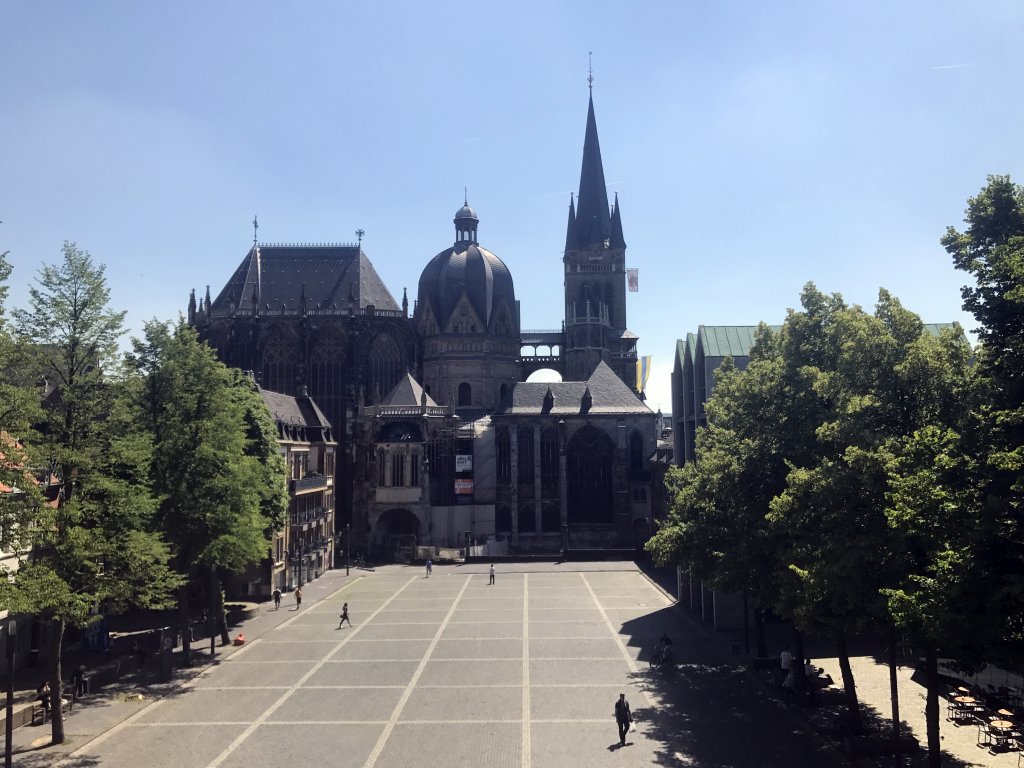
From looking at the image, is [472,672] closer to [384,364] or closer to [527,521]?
[527,521]

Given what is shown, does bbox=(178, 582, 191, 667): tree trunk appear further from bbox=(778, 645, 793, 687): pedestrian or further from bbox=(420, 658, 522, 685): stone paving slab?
bbox=(778, 645, 793, 687): pedestrian

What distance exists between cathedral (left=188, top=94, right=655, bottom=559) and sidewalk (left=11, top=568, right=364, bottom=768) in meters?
31.4

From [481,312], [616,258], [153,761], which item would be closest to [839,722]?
[153,761]

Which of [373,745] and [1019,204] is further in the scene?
[373,745]

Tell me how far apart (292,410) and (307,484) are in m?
7.08

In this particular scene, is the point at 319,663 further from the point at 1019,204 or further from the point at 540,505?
the point at 540,505

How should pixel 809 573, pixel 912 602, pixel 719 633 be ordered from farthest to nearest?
1. pixel 719 633
2. pixel 809 573
3. pixel 912 602

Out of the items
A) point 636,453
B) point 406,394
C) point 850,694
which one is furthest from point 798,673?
point 406,394

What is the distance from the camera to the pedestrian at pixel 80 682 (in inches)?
1033

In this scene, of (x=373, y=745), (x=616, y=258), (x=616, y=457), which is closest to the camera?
(x=373, y=745)

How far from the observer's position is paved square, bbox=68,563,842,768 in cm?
2036

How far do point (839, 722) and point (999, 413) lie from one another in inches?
454

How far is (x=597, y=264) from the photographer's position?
104875 millimetres

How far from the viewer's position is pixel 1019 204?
15.8m
